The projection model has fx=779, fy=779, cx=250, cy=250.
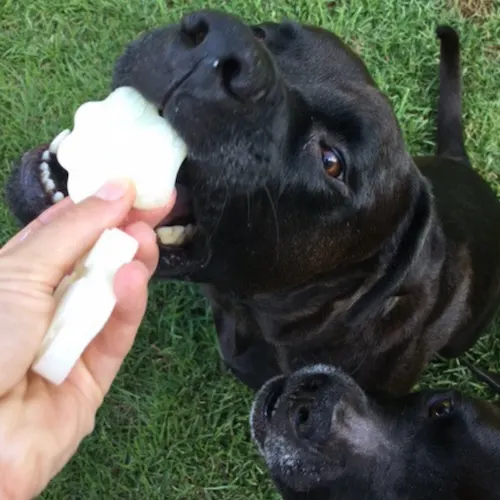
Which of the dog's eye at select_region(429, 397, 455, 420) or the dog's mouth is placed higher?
the dog's mouth

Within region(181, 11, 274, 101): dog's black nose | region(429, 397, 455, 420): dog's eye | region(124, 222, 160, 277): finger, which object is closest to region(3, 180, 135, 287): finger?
region(124, 222, 160, 277): finger

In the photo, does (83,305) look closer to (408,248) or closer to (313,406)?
(313,406)

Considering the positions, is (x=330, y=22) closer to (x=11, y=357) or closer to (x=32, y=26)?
(x=32, y=26)

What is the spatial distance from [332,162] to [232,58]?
544mm

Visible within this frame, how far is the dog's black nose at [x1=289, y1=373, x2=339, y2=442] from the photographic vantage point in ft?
8.70

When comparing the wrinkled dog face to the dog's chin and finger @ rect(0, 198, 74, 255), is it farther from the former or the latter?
finger @ rect(0, 198, 74, 255)

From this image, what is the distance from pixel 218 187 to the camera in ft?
7.27

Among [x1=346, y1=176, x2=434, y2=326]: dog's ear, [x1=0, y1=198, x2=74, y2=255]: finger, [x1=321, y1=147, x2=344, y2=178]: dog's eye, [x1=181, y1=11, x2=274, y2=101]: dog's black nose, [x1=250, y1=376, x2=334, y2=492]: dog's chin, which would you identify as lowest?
[x1=250, y1=376, x2=334, y2=492]: dog's chin

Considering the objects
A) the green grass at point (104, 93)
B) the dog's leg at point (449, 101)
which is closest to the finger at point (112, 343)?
the green grass at point (104, 93)

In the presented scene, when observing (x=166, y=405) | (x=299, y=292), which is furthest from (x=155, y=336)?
(x=299, y=292)

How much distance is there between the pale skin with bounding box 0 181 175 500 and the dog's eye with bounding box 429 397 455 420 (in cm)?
117

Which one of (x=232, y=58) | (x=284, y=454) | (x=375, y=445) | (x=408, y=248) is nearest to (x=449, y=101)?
(x=408, y=248)

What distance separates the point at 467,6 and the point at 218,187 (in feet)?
9.24

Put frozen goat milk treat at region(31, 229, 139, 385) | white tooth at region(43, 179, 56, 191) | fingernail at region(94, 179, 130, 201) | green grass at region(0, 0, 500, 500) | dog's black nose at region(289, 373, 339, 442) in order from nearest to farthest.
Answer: frozen goat milk treat at region(31, 229, 139, 385) < fingernail at region(94, 179, 130, 201) < white tooth at region(43, 179, 56, 191) < dog's black nose at region(289, 373, 339, 442) < green grass at region(0, 0, 500, 500)
